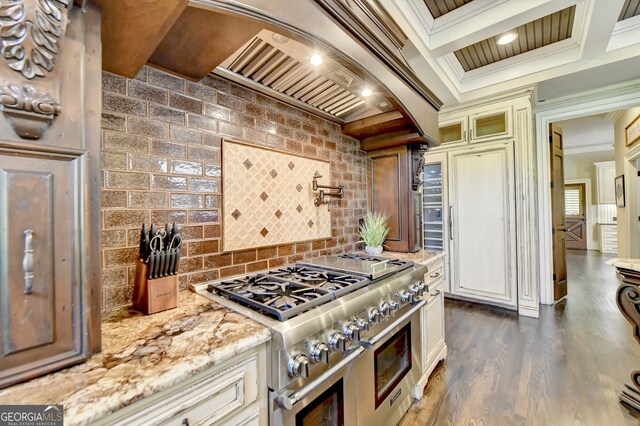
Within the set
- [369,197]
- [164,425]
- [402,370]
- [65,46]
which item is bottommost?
[402,370]

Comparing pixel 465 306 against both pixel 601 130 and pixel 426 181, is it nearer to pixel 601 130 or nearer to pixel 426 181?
pixel 426 181

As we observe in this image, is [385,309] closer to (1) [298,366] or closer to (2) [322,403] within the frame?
(2) [322,403]

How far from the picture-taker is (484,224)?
11.6 ft

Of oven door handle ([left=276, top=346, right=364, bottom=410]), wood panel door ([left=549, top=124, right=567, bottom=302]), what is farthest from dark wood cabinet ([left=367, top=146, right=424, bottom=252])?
wood panel door ([left=549, top=124, right=567, bottom=302])

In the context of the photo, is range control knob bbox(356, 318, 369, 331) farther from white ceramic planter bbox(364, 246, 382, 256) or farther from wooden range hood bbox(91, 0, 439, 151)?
wooden range hood bbox(91, 0, 439, 151)

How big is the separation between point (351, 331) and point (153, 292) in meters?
0.80

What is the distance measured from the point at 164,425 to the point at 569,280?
249 inches

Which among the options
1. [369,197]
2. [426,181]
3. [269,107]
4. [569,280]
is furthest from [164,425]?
[569,280]

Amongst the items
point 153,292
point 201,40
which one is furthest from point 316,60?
point 153,292

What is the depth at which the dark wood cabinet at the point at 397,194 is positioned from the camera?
2.36 metres

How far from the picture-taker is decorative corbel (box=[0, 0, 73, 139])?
60 cm

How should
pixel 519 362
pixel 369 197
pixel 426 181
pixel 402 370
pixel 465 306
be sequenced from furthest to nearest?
pixel 426 181
pixel 465 306
pixel 369 197
pixel 519 362
pixel 402 370

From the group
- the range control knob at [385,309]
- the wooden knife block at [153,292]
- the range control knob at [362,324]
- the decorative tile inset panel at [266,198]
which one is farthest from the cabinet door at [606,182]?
the wooden knife block at [153,292]

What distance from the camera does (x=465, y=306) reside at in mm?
3559
